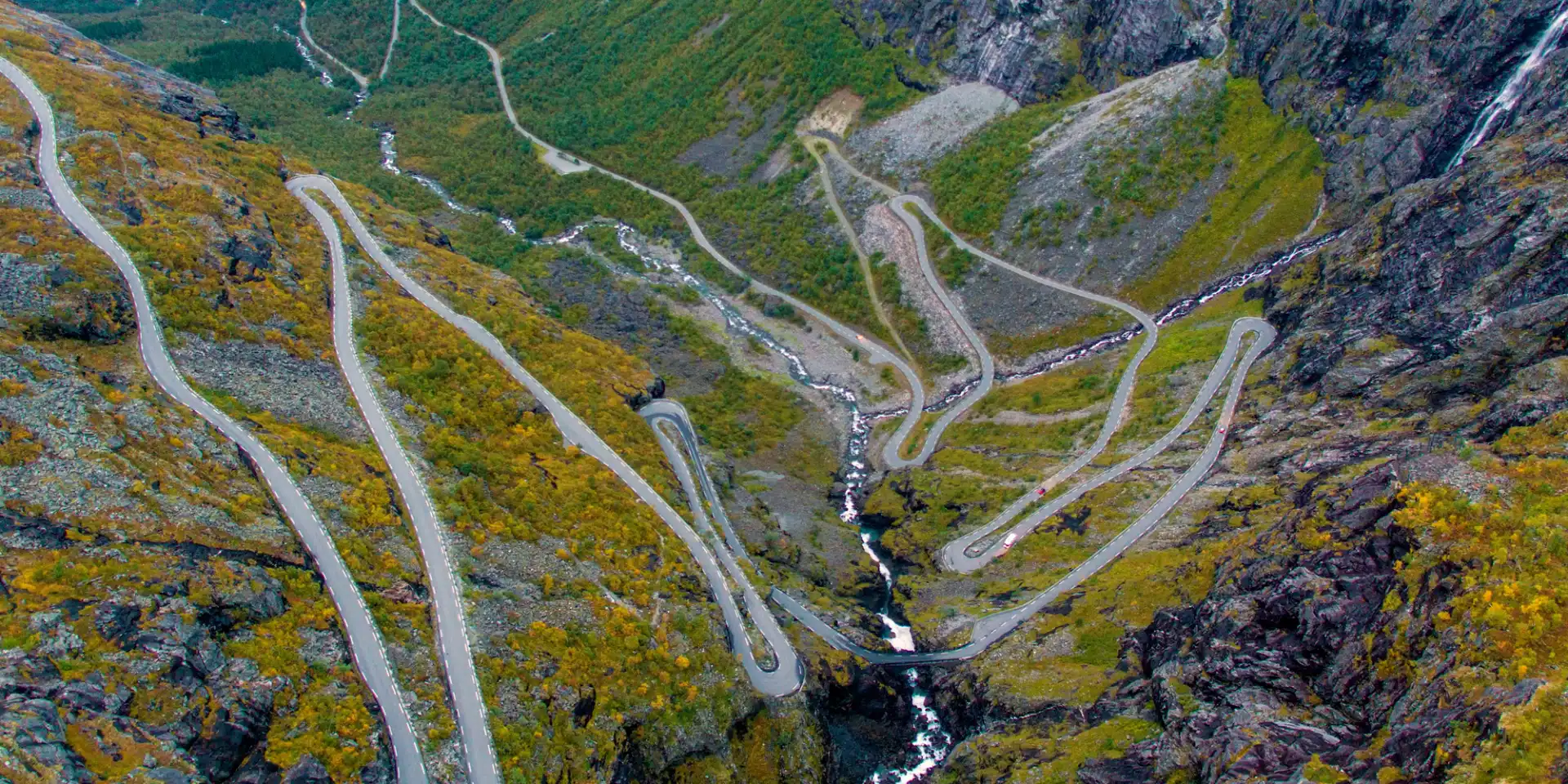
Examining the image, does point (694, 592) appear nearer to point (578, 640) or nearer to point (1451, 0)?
point (578, 640)

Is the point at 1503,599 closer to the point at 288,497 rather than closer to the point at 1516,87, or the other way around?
the point at 288,497

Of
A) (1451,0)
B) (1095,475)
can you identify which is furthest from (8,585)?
(1451,0)

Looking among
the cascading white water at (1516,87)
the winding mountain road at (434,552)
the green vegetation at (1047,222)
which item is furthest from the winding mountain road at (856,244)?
the winding mountain road at (434,552)

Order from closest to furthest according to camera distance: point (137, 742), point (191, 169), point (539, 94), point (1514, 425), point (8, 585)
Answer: point (137, 742) → point (8, 585) → point (1514, 425) → point (191, 169) → point (539, 94)

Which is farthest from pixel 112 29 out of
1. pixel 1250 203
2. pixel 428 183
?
pixel 1250 203

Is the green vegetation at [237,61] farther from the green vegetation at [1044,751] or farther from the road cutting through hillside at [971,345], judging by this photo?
the green vegetation at [1044,751]

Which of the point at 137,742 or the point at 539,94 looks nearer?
the point at 137,742

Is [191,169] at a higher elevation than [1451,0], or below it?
higher
